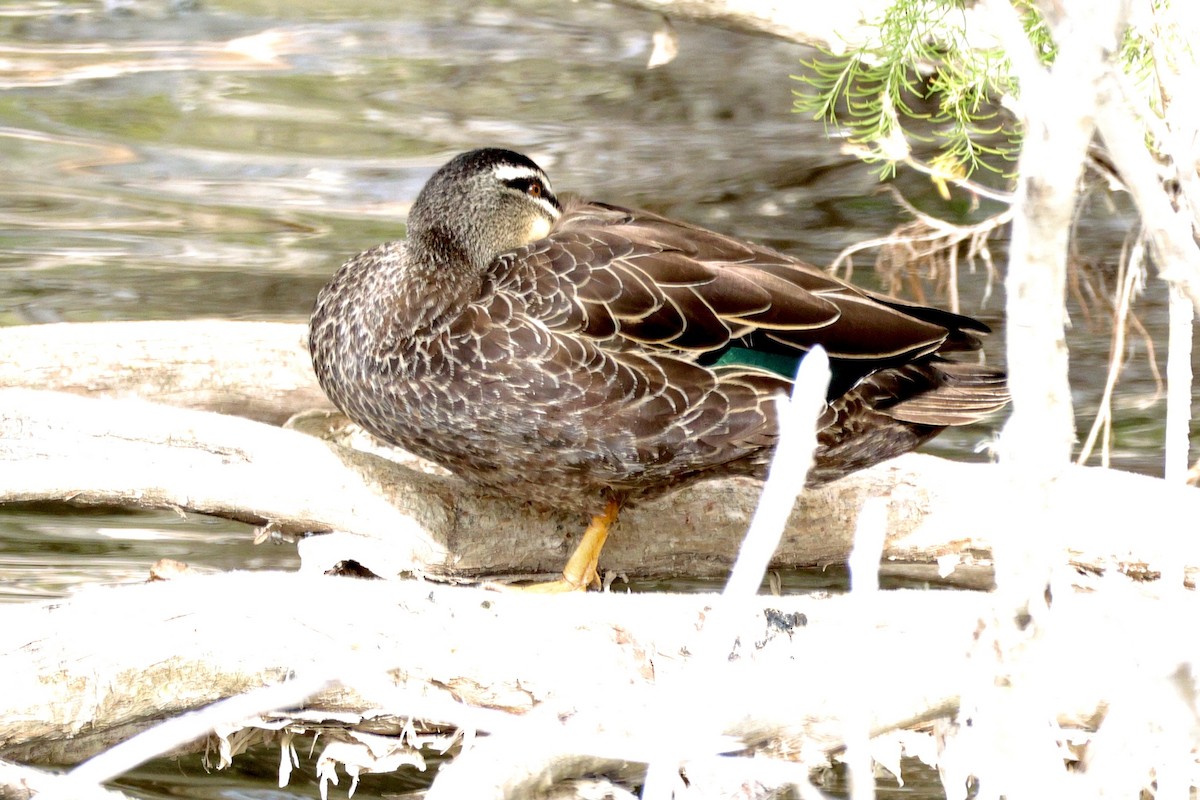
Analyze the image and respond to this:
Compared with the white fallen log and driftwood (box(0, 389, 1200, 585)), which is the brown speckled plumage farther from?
the white fallen log

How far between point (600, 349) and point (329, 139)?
13.5 feet

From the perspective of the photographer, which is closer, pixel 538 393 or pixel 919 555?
pixel 538 393

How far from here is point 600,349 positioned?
281 centimetres

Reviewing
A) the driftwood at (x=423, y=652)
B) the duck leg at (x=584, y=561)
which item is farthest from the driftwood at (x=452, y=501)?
the driftwood at (x=423, y=652)

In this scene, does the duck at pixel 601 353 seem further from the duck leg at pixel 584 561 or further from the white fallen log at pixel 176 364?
the white fallen log at pixel 176 364

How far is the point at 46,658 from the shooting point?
7.67 feet

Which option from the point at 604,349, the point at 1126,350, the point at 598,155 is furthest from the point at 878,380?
the point at 598,155

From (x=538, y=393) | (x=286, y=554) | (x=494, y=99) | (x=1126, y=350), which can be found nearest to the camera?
(x=538, y=393)

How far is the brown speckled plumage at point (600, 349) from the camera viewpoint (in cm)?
282

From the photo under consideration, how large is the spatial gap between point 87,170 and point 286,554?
2900 mm

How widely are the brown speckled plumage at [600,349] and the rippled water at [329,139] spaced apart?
92.3 inches

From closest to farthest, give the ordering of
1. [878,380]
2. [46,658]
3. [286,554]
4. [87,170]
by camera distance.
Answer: [46,658]
[878,380]
[286,554]
[87,170]

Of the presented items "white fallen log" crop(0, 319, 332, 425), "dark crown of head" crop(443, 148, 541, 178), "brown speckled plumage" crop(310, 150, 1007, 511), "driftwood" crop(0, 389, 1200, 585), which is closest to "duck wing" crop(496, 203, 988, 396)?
"brown speckled plumage" crop(310, 150, 1007, 511)

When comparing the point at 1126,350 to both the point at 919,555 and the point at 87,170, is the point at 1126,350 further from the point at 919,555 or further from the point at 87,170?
the point at 87,170
